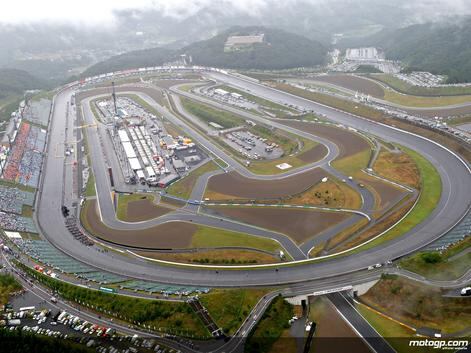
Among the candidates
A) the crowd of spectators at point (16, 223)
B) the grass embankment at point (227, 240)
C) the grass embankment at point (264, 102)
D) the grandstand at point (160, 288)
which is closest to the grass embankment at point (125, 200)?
the crowd of spectators at point (16, 223)

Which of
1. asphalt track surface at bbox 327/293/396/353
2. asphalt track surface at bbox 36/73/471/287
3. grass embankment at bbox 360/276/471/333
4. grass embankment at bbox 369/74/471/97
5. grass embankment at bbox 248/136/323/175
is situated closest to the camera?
asphalt track surface at bbox 327/293/396/353

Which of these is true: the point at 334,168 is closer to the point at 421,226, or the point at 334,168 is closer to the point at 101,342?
the point at 421,226

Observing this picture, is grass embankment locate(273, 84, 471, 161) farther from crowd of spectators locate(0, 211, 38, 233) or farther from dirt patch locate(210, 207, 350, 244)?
crowd of spectators locate(0, 211, 38, 233)

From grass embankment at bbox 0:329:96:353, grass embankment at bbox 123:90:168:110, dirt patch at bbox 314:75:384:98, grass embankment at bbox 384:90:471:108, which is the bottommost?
grass embankment at bbox 0:329:96:353

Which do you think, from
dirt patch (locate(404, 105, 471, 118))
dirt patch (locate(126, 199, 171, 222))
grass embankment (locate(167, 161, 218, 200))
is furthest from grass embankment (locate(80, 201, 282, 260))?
dirt patch (locate(404, 105, 471, 118))

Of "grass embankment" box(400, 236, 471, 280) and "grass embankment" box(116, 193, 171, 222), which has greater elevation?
"grass embankment" box(400, 236, 471, 280)

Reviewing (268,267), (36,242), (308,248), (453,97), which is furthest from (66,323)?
(453,97)

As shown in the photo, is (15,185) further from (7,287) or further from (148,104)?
(148,104)
